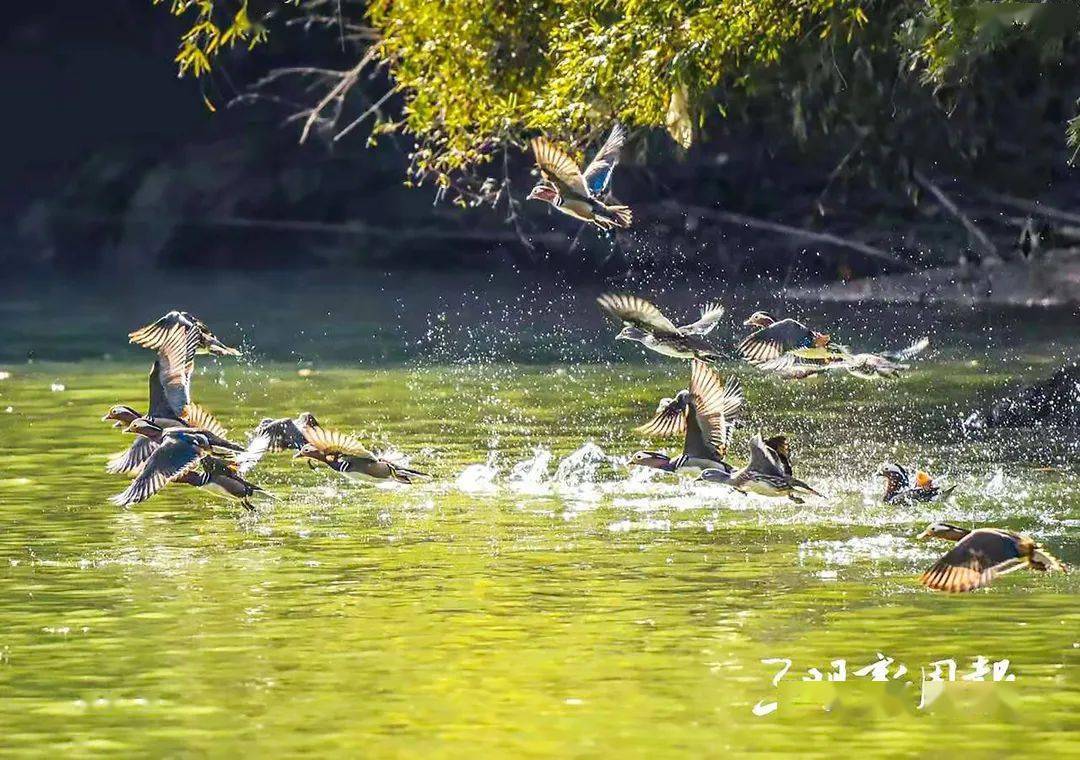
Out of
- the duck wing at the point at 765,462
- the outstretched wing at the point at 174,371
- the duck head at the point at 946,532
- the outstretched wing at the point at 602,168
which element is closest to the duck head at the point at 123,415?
the outstretched wing at the point at 174,371

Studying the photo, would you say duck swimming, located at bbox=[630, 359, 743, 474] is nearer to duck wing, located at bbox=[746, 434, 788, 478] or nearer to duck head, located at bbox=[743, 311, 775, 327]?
duck wing, located at bbox=[746, 434, 788, 478]

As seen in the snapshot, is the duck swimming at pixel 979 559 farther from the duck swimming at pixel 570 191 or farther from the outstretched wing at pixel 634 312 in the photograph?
the duck swimming at pixel 570 191

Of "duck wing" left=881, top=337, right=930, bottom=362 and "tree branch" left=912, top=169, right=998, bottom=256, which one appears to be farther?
"tree branch" left=912, top=169, right=998, bottom=256

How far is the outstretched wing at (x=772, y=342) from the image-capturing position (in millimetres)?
18312

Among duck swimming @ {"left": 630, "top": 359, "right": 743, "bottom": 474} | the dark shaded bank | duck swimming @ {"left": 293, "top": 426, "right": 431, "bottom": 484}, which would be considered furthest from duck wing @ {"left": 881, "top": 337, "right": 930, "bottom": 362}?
the dark shaded bank

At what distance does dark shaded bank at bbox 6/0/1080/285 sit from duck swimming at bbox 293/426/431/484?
18.5 metres

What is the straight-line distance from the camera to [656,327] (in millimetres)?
16500

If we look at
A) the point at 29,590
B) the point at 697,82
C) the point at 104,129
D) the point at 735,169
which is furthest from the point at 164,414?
the point at 104,129

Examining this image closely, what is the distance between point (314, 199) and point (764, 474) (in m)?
30.6

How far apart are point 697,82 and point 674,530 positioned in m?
5.80

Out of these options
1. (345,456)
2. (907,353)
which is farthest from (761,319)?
(345,456)

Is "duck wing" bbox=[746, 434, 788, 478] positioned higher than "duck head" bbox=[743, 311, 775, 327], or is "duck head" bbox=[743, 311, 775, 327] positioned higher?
"duck head" bbox=[743, 311, 775, 327]

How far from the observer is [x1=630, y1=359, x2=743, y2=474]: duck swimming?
16.5 meters

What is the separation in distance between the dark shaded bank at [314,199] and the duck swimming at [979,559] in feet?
71.8
